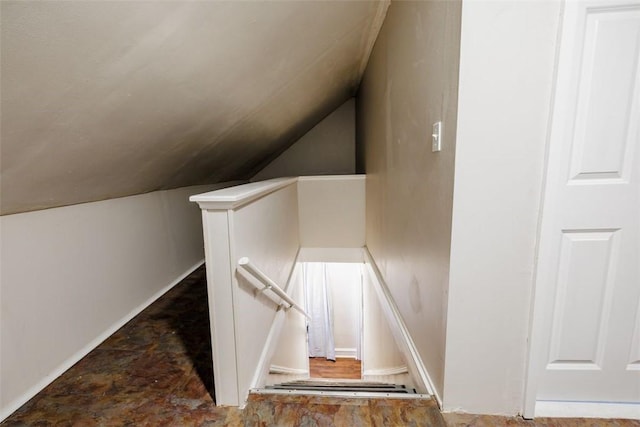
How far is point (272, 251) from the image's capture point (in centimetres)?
206

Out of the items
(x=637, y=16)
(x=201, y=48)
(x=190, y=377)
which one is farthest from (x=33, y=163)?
(x=637, y=16)

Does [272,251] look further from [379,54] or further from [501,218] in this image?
[379,54]

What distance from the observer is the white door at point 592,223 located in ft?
3.32

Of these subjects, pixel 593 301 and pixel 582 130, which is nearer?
pixel 582 130

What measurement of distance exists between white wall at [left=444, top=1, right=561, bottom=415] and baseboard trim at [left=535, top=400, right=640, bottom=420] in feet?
0.44

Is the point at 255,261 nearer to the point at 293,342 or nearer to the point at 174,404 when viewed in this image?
the point at 174,404

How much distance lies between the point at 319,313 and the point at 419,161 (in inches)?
188

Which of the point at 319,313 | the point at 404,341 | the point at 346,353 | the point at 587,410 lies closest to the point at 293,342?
the point at 404,341

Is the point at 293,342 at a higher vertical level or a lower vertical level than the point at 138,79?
lower

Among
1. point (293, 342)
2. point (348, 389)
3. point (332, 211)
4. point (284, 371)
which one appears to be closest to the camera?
point (348, 389)

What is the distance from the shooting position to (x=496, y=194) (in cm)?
108

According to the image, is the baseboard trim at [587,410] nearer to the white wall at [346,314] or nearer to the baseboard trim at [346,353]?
the white wall at [346,314]

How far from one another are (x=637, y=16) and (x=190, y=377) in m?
2.37

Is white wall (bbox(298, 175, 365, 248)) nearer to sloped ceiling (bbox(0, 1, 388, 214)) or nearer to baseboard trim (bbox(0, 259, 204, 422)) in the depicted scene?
sloped ceiling (bbox(0, 1, 388, 214))
